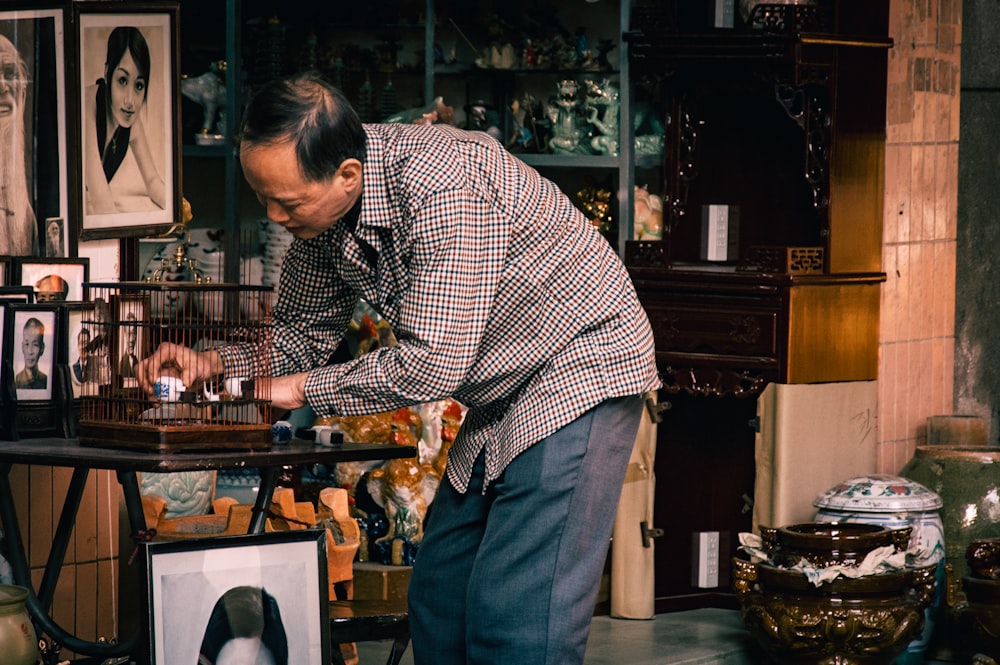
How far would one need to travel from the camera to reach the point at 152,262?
20.7 feet

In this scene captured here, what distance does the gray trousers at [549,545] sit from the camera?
3129mm

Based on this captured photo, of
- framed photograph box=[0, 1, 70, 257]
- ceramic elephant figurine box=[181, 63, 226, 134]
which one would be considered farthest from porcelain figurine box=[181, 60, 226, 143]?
framed photograph box=[0, 1, 70, 257]

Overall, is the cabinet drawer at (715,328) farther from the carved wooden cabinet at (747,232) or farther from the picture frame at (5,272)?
the picture frame at (5,272)

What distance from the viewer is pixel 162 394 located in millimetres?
3377

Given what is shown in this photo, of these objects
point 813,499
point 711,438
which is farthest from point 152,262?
point 813,499

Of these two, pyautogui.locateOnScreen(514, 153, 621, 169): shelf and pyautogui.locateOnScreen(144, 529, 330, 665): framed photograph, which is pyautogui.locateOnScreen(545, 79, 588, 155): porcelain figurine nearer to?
pyautogui.locateOnScreen(514, 153, 621, 169): shelf

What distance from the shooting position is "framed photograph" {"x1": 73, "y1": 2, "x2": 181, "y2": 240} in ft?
14.2

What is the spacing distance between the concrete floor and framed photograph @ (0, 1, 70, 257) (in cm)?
164

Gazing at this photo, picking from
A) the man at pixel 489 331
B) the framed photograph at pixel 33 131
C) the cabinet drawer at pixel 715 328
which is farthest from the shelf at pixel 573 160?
the man at pixel 489 331

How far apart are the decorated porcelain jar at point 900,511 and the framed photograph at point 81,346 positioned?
2.43 metres

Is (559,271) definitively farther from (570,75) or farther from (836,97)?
(570,75)

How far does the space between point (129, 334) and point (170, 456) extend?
0.44m

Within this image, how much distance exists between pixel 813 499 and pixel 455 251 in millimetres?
2940

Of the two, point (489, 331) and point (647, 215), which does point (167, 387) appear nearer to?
point (489, 331)
